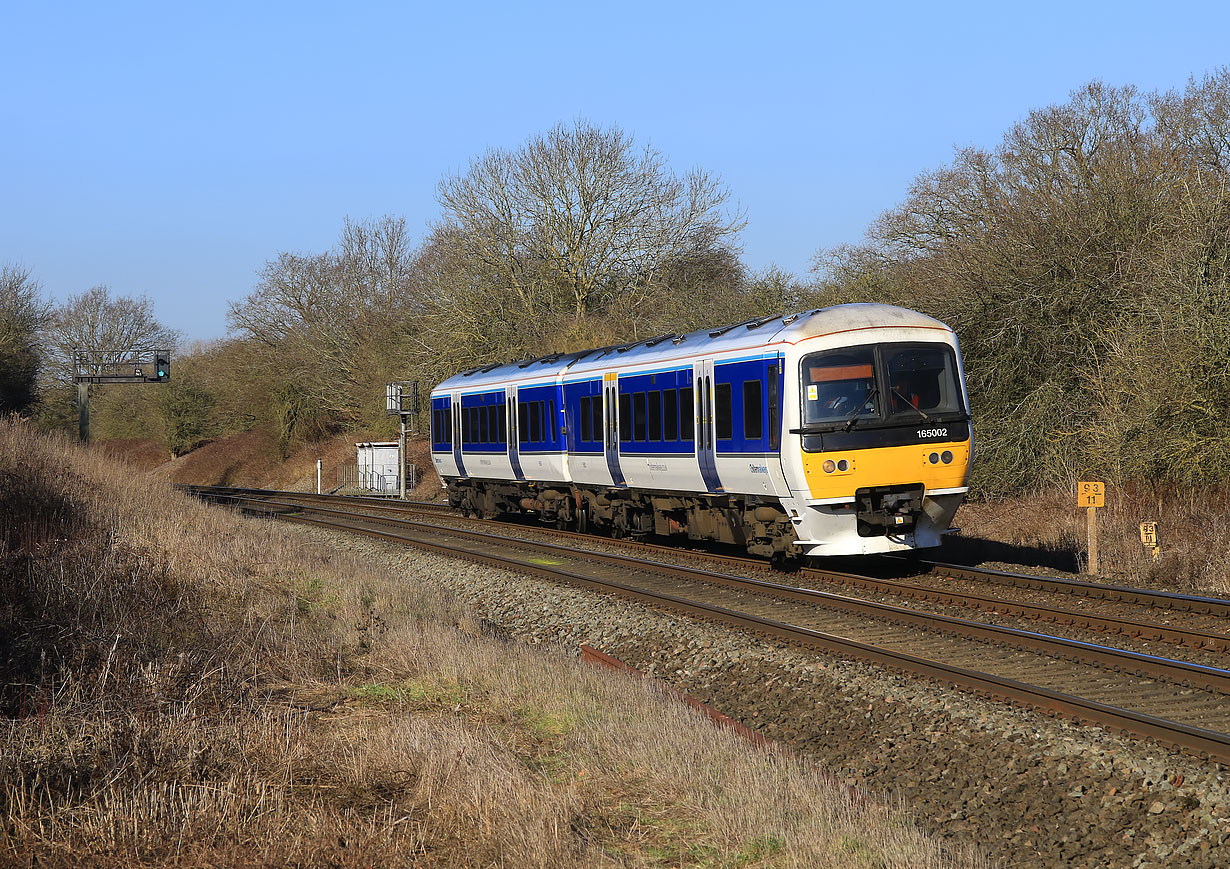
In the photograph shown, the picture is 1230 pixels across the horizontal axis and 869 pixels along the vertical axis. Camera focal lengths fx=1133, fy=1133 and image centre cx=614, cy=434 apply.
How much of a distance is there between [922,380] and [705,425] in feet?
10.3

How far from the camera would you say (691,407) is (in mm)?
16156

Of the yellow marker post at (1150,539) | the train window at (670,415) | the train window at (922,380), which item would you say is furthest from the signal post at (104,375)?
the yellow marker post at (1150,539)

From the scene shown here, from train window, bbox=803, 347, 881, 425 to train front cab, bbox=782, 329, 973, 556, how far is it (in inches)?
0.5

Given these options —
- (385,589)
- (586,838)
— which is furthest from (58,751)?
(385,589)

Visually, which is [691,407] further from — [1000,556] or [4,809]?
[4,809]

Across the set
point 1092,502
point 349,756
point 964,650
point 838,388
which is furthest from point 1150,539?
point 349,756

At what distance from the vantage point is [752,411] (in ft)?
47.1

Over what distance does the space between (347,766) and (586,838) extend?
4.91 feet

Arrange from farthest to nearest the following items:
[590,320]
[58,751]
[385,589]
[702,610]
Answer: [590,320] < [385,589] < [702,610] < [58,751]

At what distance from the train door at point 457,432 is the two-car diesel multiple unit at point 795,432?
7.50 metres

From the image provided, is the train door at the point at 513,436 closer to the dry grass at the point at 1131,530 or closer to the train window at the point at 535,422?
the train window at the point at 535,422

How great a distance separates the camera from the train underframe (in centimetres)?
1467

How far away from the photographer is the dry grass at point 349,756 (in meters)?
4.89

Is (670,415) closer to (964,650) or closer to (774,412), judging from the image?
(774,412)
